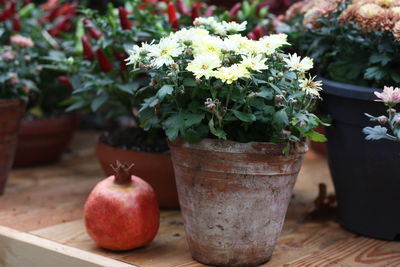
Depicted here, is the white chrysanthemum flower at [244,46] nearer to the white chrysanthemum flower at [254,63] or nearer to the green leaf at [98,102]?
the white chrysanthemum flower at [254,63]

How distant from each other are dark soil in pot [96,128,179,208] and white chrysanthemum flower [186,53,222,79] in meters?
0.62

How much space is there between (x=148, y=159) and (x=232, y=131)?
21.8 inches

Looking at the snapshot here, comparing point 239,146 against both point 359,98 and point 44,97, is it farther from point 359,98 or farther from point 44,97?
point 44,97

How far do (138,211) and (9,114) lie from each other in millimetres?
722

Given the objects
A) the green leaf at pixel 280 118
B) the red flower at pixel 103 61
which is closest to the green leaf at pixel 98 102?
the red flower at pixel 103 61

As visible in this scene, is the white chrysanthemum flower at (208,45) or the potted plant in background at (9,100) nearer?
the white chrysanthemum flower at (208,45)

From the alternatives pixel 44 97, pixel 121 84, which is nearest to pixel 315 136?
pixel 121 84

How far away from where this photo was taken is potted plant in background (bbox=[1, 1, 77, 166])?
2652mm

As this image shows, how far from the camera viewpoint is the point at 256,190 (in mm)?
1584

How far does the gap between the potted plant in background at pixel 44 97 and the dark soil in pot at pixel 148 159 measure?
0.48m

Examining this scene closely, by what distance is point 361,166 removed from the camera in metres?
1.88

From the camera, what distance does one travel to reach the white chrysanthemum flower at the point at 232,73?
4.87 ft

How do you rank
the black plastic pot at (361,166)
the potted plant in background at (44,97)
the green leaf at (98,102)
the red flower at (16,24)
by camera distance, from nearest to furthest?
1. the black plastic pot at (361,166)
2. the green leaf at (98,102)
3. the red flower at (16,24)
4. the potted plant in background at (44,97)

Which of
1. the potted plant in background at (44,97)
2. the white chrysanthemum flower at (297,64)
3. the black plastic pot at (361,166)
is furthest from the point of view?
the potted plant in background at (44,97)
